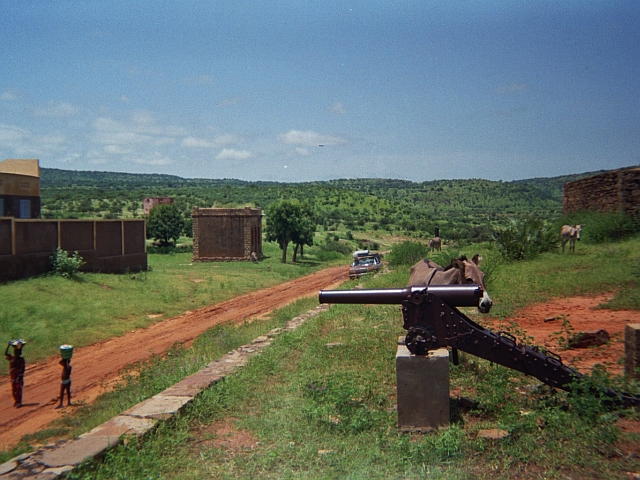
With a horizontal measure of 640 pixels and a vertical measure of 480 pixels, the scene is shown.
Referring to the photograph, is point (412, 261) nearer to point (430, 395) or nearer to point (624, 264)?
point (624, 264)

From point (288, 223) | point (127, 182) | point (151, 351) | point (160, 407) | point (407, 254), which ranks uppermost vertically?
point (127, 182)

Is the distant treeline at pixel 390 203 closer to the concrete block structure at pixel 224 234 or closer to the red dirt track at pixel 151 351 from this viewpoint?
the concrete block structure at pixel 224 234

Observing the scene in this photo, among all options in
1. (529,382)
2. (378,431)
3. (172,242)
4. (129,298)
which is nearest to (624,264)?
(529,382)

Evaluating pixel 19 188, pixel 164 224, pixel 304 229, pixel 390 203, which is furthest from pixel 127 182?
pixel 19 188

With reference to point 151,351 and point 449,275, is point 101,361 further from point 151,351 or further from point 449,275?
point 449,275

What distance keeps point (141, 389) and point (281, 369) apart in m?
2.28

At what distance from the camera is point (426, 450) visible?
5.10m

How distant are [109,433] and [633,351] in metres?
5.58

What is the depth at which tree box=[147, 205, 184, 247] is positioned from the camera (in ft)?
150

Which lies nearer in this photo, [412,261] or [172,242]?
[412,261]

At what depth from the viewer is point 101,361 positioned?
1369cm

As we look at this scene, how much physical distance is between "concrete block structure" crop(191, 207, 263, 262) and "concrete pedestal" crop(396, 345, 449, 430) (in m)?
32.1

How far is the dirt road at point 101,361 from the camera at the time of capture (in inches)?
394

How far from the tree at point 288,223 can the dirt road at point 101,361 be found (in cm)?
1642
